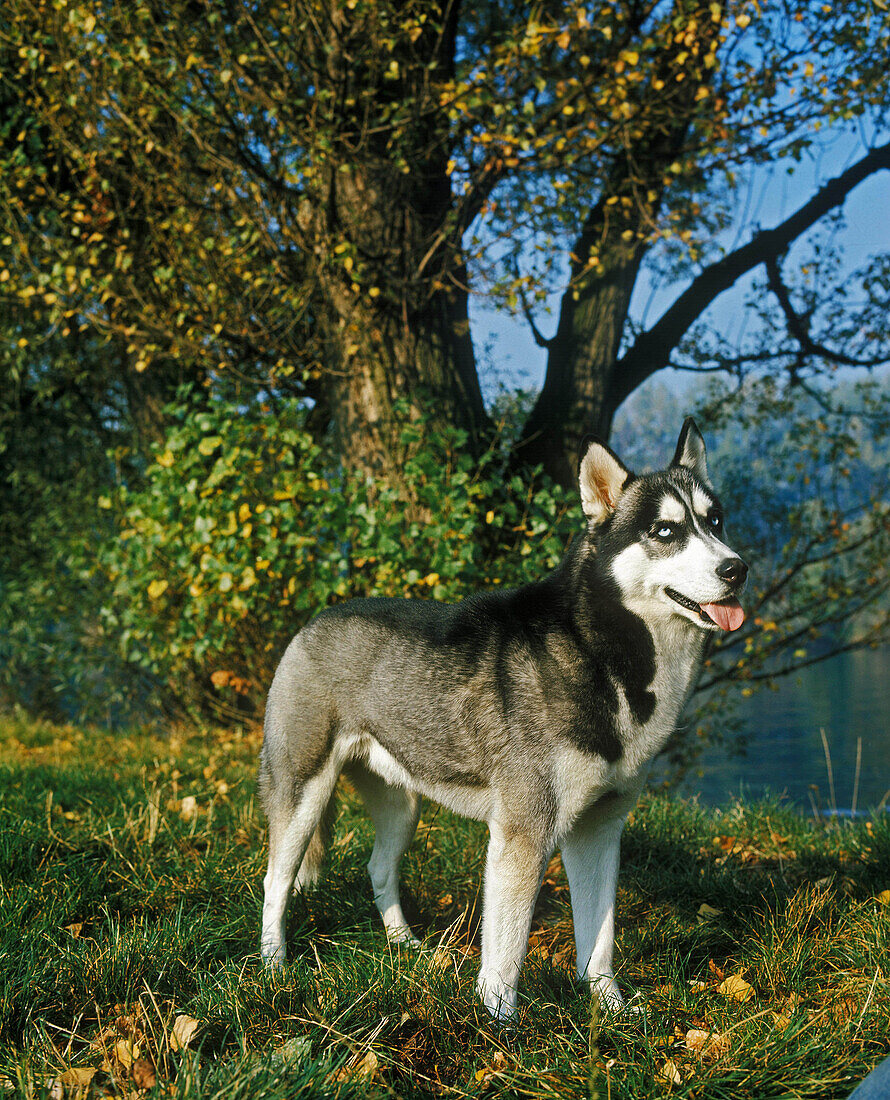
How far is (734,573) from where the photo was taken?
289cm

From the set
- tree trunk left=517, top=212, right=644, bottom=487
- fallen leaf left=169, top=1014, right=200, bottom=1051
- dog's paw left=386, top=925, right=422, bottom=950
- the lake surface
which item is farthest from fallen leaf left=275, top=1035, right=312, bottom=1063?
tree trunk left=517, top=212, right=644, bottom=487

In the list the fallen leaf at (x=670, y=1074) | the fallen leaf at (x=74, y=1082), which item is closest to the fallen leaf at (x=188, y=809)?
the fallen leaf at (x=74, y=1082)

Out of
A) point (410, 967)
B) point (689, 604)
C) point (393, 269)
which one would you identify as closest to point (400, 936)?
point (410, 967)

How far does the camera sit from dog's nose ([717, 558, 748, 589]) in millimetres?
2895

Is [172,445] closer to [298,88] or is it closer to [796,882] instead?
[298,88]

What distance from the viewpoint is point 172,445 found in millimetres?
6754

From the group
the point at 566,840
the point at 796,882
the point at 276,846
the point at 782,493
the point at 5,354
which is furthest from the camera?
the point at 782,493

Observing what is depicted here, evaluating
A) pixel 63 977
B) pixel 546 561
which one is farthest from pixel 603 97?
pixel 63 977

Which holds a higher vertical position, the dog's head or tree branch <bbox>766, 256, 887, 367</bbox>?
tree branch <bbox>766, 256, 887, 367</bbox>

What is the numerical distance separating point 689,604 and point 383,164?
16.8ft

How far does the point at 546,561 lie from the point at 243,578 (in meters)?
2.25

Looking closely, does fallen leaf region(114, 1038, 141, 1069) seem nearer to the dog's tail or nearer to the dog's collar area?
the dog's tail

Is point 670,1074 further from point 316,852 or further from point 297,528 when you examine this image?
point 297,528

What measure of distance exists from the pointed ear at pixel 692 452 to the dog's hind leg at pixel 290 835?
6.11ft
